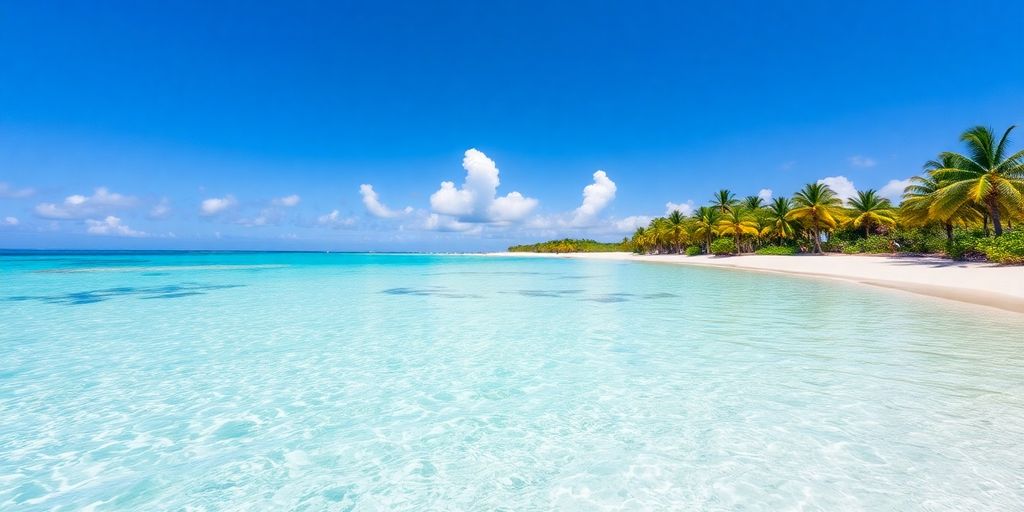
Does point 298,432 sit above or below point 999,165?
below

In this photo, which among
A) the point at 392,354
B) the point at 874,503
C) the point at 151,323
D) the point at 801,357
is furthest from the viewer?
the point at 151,323

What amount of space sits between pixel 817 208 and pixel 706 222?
1652cm

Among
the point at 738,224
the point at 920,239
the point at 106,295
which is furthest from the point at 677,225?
the point at 106,295

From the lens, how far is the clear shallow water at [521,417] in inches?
152

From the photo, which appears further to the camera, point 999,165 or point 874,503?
point 999,165

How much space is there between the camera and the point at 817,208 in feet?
151

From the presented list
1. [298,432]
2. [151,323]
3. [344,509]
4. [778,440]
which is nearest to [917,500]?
[778,440]

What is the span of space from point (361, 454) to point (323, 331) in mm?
7814

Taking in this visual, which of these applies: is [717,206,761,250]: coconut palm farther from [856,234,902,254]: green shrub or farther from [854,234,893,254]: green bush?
[856,234,902,254]: green shrub

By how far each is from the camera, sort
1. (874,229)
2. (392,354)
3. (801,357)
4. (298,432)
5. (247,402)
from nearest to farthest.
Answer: (298,432) → (247,402) → (801,357) → (392,354) → (874,229)

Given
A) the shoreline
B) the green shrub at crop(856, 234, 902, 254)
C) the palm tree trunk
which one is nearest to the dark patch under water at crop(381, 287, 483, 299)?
the shoreline

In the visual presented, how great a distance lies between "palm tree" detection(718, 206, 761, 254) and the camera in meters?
54.2

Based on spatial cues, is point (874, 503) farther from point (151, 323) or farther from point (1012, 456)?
point (151, 323)

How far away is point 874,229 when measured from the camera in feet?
167
